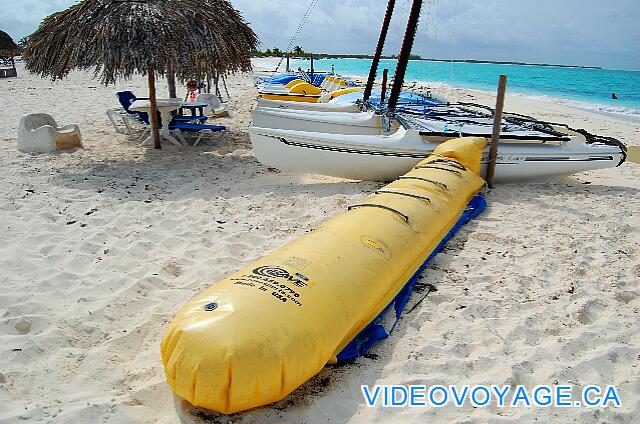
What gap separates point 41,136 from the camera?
6.70 m

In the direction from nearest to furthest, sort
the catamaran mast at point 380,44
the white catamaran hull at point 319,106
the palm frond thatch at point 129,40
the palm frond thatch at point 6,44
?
the palm frond thatch at point 129,40
the white catamaran hull at point 319,106
the catamaran mast at point 380,44
the palm frond thatch at point 6,44

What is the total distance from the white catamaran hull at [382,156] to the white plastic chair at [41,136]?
3338 millimetres

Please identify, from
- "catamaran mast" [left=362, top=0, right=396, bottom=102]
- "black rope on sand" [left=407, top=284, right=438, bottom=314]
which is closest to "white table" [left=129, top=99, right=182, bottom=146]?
"catamaran mast" [left=362, top=0, right=396, bottom=102]

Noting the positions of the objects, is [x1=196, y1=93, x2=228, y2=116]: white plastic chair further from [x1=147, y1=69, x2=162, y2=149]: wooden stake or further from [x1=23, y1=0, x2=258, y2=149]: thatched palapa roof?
[x1=23, y1=0, x2=258, y2=149]: thatched palapa roof

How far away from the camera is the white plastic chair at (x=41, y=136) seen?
6676mm

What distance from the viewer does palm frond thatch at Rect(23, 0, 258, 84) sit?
5.73 metres

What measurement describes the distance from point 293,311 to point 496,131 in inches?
168

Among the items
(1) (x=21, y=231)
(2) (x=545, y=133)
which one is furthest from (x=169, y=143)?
(2) (x=545, y=133)

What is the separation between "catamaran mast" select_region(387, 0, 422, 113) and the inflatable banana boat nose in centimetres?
413

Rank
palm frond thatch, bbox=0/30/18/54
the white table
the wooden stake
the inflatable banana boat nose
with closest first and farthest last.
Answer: the inflatable banana boat nose → the wooden stake → the white table → palm frond thatch, bbox=0/30/18/54

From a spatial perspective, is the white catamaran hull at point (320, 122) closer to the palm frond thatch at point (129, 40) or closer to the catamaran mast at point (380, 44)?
the palm frond thatch at point (129, 40)

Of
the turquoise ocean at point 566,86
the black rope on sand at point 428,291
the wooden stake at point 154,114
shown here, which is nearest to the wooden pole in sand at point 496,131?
the black rope on sand at point 428,291

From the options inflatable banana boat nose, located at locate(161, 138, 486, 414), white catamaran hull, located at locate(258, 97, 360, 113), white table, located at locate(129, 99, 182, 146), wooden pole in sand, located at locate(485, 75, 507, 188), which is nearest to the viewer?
inflatable banana boat nose, located at locate(161, 138, 486, 414)

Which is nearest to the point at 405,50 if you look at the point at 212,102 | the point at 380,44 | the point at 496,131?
the point at 496,131
